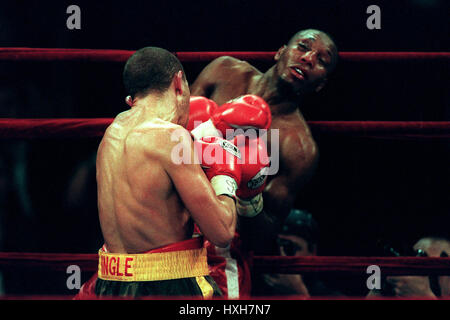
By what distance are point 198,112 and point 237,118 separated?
215 millimetres

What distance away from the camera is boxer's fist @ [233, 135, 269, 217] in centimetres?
140

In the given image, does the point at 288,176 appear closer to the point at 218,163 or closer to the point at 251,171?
the point at 251,171

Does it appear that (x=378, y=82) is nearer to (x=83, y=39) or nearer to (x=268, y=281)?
(x=268, y=281)

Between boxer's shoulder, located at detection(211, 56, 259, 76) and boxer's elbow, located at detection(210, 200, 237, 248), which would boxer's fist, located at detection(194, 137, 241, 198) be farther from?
boxer's shoulder, located at detection(211, 56, 259, 76)

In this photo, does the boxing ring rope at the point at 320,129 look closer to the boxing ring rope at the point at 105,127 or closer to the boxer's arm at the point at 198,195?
the boxing ring rope at the point at 105,127

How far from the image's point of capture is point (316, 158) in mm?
1915

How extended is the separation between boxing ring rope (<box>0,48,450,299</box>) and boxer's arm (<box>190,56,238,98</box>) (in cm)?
33

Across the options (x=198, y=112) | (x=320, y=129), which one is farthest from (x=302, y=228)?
(x=198, y=112)

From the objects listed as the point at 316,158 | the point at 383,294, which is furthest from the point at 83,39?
the point at 383,294

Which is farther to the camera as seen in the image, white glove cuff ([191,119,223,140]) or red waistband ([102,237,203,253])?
white glove cuff ([191,119,223,140])

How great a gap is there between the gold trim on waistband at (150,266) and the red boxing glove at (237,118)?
1.26 ft

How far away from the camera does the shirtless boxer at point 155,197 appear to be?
1192 millimetres

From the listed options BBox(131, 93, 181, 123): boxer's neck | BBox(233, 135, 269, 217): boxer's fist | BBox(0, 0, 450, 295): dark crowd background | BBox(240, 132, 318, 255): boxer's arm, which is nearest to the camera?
BBox(131, 93, 181, 123): boxer's neck

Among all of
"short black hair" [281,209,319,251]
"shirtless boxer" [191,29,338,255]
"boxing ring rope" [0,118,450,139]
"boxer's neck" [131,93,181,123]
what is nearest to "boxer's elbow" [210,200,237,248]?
"boxer's neck" [131,93,181,123]
